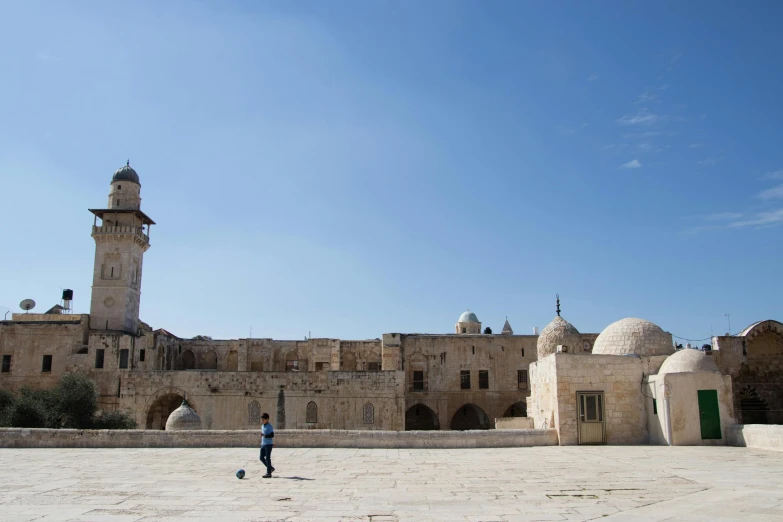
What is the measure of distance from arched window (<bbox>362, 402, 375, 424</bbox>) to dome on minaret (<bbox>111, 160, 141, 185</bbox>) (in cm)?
1882

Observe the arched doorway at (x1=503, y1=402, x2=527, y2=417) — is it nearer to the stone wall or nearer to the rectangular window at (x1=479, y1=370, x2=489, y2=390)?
the rectangular window at (x1=479, y1=370, x2=489, y2=390)

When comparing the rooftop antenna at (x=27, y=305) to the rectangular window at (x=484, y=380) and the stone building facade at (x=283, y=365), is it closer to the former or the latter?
the stone building facade at (x=283, y=365)

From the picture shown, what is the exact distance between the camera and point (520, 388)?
37.0 metres

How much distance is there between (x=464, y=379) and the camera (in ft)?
123

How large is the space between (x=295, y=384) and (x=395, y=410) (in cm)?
533

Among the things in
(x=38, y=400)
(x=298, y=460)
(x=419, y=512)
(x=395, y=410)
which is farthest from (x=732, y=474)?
(x=38, y=400)

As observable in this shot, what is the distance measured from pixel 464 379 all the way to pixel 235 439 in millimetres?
25528

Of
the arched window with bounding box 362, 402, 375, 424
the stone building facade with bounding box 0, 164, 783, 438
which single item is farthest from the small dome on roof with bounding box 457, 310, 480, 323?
the arched window with bounding box 362, 402, 375, 424

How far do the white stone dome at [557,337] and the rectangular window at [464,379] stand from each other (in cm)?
1093

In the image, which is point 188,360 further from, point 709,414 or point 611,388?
point 709,414

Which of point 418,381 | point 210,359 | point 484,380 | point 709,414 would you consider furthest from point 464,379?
point 709,414

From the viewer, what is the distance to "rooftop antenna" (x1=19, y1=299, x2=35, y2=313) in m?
37.6

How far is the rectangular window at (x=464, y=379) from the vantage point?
37375 mm

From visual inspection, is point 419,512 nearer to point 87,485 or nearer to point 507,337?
point 87,485
